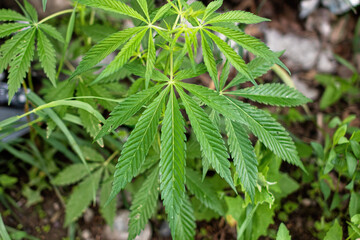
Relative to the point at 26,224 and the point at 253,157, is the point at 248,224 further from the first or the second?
the point at 26,224

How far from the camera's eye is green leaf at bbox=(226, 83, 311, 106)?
1316mm

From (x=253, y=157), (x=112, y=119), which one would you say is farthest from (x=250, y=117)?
(x=112, y=119)

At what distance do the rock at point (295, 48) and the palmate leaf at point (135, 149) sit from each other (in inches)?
78.6

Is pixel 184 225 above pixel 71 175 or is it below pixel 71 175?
below

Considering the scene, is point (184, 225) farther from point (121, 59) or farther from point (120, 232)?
point (121, 59)

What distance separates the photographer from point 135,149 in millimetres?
995

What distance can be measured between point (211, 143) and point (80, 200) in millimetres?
1060

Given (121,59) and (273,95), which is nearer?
(121,59)

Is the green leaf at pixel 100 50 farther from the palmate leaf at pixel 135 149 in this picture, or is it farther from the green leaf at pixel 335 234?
the green leaf at pixel 335 234

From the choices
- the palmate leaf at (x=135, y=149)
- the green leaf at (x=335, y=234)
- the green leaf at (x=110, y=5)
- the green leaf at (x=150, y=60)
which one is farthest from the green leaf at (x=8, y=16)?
the green leaf at (x=335, y=234)

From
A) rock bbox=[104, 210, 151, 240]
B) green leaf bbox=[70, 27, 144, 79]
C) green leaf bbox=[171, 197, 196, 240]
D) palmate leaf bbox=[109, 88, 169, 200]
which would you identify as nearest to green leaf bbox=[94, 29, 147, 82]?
green leaf bbox=[70, 27, 144, 79]

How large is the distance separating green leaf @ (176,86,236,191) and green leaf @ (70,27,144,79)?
0.34 metres

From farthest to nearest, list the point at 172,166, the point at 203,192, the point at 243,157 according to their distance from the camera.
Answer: the point at 203,192
the point at 243,157
the point at 172,166

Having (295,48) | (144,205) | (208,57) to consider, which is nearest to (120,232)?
(144,205)
